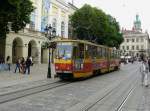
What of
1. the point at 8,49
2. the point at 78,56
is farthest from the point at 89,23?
the point at 78,56

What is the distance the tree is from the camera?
114 ft

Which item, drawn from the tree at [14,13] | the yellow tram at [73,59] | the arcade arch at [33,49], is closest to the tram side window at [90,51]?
the yellow tram at [73,59]

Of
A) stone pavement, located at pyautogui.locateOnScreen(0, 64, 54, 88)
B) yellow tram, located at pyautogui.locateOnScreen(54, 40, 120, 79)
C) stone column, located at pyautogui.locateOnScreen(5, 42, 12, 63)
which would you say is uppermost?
stone column, located at pyautogui.locateOnScreen(5, 42, 12, 63)

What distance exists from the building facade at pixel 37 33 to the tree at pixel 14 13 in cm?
1025

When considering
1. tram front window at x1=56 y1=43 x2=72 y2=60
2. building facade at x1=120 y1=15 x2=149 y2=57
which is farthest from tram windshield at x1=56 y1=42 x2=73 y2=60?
building facade at x1=120 y1=15 x2=149 y2=57

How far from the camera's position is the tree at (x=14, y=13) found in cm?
3484

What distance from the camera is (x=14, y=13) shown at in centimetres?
→ 3594

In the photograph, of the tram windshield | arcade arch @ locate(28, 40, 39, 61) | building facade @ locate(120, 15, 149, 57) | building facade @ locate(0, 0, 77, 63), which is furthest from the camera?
building facade @ locate(120, 15, 149, 57)

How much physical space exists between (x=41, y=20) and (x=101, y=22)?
560 inches

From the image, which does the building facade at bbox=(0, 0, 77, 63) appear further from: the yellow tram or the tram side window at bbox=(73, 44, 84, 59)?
the tram side window at bbox=(73, 44, 84, 59)

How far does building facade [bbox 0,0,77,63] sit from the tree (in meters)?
10.3

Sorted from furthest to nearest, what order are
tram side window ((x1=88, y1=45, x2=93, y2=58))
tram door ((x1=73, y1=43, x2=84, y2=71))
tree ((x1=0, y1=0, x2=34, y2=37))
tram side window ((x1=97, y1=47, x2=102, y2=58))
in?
tree ((x1=0, y1=0, x2=34, y2=37))
tram side window ((x1=97, y1=47, x2=102, y2=58))
tram side window ((x1=88, y1=45, x2=93, y2=58))
tram door ((x1=73, y1=43, x2=84, y2=71))

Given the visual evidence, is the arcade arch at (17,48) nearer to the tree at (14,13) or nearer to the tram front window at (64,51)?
the tree at (14,13)

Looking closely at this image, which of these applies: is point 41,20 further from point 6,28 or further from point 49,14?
point 6,28
